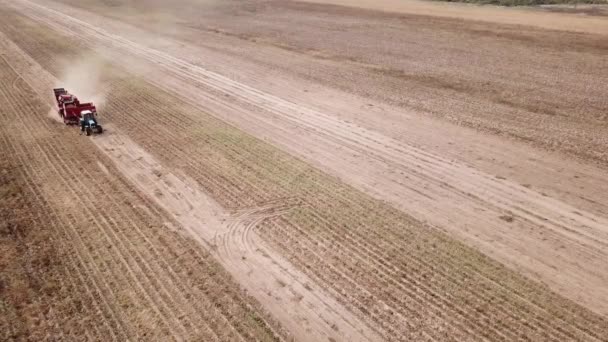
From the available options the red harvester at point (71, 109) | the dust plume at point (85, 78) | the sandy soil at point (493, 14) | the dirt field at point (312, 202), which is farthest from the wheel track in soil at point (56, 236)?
the sandy soil at point (493, 14)

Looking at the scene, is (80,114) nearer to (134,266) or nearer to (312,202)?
(134,266)

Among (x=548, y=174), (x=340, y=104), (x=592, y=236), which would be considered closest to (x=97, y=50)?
(x=340, y=104)

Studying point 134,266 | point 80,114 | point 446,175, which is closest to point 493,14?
point 446,175

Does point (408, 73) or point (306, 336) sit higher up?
point (408, 73)

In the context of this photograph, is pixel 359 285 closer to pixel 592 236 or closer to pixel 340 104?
pixel 592 236

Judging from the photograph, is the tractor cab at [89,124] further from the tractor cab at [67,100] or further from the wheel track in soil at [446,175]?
the wheel track in soil at [446,175]
